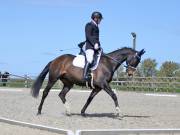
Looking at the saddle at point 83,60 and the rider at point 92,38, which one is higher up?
the rider at point 92,38

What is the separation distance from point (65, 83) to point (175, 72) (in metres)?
33.6

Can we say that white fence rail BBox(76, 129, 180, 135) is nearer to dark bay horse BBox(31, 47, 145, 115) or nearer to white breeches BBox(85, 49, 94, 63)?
dark bay horse BBox(31, 47, 145, 115)

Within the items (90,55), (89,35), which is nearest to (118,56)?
(90,55)

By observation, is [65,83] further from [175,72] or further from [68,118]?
[175,72]

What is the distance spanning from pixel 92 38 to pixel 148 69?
31903mm

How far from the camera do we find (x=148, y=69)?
46.6 meters

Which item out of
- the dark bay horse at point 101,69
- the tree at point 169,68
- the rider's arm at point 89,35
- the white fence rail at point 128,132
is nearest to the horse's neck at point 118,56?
the dark bay horse at point 101,69

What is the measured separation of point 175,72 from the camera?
48.9 meters

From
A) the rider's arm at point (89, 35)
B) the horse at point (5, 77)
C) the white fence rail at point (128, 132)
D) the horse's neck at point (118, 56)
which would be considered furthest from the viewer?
the horse at point (5, 77)

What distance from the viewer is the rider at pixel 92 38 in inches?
594

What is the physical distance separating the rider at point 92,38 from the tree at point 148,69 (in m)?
28.5

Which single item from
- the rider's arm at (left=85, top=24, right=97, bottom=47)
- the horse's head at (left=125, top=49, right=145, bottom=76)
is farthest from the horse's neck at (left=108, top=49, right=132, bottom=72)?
the rider's arm at (left=85, top=24, right=97, bottom=47)

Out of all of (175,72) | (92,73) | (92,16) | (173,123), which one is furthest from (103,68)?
(175,72)

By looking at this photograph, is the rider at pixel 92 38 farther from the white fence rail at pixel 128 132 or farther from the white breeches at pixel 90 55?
the white fence rail at pixel 128 132
